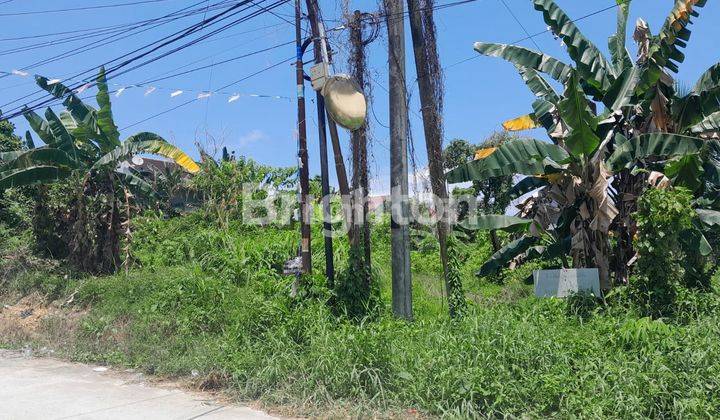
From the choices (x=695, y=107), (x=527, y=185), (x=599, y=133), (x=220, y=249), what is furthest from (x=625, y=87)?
(x=220, y=249)

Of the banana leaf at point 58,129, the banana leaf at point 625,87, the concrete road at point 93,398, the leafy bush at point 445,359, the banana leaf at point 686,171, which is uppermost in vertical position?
the banana leaf at point 58,129

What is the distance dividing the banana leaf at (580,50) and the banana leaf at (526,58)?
1.01ft

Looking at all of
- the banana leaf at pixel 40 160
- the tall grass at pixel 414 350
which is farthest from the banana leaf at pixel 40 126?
the tall grass at pixel 414 350

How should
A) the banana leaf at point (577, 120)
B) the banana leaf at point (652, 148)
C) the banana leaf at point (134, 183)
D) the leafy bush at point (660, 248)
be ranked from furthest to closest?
1. the banana leaf at point (134, 183)
2. the banana leaf at point (652, 148)
3. the banana leaf at point (577, 120)
4. the leafy bush at point (660, 248)

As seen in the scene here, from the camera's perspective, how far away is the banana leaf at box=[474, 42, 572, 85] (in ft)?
34.2

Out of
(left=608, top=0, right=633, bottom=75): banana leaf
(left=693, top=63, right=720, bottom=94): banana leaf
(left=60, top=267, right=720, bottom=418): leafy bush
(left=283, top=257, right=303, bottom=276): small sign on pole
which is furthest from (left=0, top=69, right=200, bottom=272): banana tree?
(left=693, top=63, right=720, bottom=94): banana leaf

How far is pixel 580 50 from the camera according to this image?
10164 mm

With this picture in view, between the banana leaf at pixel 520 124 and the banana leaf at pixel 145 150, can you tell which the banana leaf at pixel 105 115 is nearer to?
the banana leaf at pixel 145 150

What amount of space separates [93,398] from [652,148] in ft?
26.5

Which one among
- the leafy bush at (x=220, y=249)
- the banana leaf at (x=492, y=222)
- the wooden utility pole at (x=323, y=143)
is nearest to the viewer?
the wooden utility pole at (x=323, y=143)

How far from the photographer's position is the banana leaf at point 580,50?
9992 mm

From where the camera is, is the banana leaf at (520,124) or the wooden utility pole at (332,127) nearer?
the wooden utility pole at (332,127)

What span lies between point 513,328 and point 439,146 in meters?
2.91

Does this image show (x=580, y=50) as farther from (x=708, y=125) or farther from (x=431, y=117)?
(x=431, y=117)
